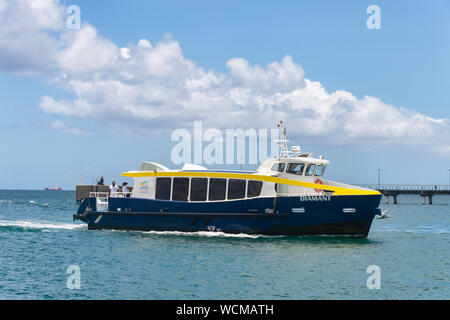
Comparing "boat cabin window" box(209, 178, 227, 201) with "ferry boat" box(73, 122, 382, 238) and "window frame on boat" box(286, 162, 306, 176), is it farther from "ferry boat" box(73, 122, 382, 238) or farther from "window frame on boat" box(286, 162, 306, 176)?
"window frame on boat" box(286, 162, 306, 176)

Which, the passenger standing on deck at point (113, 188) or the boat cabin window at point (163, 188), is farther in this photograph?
the passenger standing on deck at point (113, 188)

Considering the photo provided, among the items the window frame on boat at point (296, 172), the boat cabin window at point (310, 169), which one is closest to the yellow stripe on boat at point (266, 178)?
the window frame on boat at point (296, 172)

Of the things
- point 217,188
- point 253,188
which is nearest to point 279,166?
point 253,188

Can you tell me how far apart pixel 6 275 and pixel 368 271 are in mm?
13808

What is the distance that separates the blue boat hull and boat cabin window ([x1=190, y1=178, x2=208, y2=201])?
0.38 meters

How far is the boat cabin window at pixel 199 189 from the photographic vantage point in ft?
98.0

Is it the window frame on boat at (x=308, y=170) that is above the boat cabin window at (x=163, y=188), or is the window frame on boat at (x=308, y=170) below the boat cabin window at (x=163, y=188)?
above

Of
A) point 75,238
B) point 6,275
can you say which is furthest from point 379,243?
point 6,275

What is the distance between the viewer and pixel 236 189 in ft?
96.2

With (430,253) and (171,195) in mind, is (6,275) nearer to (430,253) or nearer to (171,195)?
(171,195)

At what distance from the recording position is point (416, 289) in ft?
61.1

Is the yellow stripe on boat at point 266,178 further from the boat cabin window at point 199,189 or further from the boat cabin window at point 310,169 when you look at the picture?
the boat cabin window at point 310,169

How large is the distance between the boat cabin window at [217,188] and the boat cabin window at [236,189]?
332 mm

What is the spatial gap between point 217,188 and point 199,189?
40.8 inches
